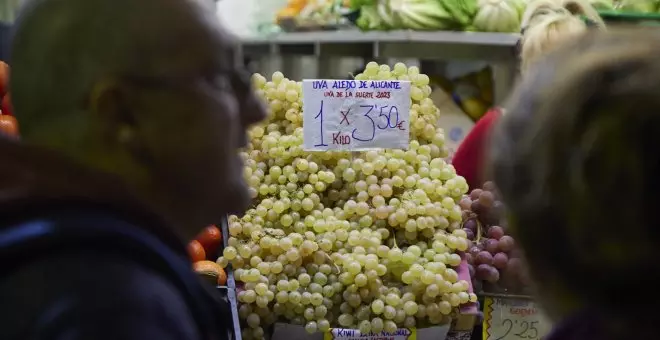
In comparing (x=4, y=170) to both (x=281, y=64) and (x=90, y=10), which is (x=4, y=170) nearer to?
(x=90, y=10)

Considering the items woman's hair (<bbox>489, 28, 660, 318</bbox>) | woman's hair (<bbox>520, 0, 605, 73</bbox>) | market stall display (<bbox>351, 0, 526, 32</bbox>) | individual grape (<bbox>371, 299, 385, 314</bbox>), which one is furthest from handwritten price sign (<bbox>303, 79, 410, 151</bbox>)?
market stall display (<bbox>351, 0, 526, 32</bbox>)

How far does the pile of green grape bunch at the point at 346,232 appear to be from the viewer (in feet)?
3.84

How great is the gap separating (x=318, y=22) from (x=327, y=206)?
6.53 feet

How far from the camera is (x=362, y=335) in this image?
1.15 metres

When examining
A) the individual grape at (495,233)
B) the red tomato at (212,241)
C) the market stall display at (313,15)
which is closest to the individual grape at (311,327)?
the red tomato at (212,241)

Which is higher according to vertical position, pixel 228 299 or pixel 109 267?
pixel 109 267

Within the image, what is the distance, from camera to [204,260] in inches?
48.1

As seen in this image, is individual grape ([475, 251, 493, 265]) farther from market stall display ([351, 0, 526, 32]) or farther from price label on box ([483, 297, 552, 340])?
market stall display ([351, 0, 526, 32])

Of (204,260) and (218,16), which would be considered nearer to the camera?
(218,16)

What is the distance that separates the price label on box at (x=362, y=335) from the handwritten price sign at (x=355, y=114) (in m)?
0.32

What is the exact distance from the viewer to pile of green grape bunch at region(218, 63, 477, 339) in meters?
1.17

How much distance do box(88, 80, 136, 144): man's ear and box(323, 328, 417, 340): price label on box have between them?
74cm

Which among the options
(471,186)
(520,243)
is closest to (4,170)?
(520,243)

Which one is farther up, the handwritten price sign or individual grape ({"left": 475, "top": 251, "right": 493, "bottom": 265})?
the handwritten price sign
